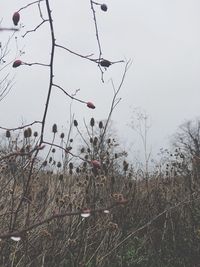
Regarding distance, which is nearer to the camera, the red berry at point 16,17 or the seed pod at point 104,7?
the red berry at point 16,17

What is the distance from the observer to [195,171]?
4.96 metres

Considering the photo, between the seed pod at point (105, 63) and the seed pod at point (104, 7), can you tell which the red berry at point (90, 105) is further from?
the seed pod at point (104, 7)

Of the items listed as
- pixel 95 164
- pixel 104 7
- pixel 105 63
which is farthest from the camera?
pixel 104 7

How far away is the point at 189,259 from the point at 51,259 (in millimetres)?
2000

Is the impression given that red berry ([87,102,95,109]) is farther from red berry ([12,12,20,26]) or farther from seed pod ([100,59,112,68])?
red berry ([12,12,20,26])

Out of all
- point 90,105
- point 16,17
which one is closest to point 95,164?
point 90,105

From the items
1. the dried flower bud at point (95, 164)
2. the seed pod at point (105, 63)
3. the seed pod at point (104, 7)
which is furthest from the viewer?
the seed pod at point (104, 7)

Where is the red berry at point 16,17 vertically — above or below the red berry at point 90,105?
above

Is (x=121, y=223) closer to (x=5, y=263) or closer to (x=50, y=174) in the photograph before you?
(x=50, y=174)

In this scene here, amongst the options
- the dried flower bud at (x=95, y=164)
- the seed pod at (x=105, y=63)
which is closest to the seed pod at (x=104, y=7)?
the seed pod at (x=105, y=63)

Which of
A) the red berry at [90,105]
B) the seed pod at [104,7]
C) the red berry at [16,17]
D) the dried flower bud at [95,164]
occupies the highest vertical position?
the seed pod at [104,7]

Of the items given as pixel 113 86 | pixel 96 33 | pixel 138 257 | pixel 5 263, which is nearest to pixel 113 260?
pixel 138 257

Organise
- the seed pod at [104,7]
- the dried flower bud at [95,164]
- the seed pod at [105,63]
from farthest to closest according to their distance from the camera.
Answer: the seed pod at [104,7] → the seed pod at [105,63] → the dried flower bud at [95,164]

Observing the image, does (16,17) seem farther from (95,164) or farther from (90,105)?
(95,164)
